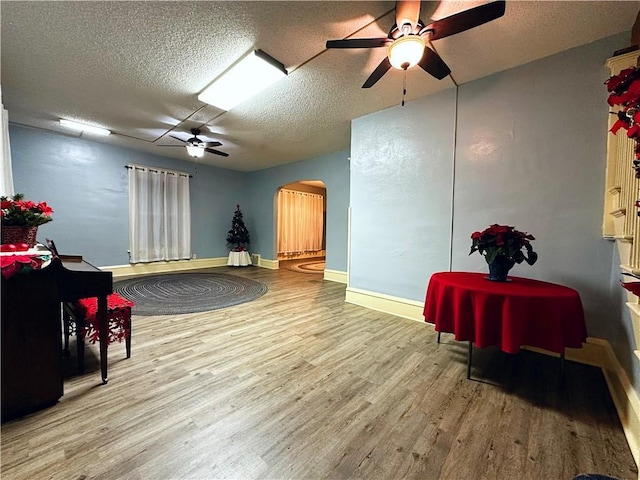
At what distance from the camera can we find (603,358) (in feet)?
6.63

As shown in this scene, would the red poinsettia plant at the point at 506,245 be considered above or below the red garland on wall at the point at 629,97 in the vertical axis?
below

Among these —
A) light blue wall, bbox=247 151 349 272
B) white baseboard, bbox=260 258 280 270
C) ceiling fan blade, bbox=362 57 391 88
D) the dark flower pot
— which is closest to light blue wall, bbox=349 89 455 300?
the dark flower pot

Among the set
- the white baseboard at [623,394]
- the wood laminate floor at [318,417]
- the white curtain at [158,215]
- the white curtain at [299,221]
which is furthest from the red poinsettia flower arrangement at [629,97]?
the white curtain at [299,221]

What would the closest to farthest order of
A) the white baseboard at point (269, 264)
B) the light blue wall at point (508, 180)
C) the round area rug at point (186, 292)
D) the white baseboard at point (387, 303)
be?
the light blue wall at point (508, 180), the white baseboard at point (387, 303), the round area rug at point (186, 292), the white baseboard at point (269, 264)

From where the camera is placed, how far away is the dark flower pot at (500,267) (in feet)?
6.54

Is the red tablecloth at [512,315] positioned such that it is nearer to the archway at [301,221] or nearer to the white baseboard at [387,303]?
the white baseboard at [387,303]

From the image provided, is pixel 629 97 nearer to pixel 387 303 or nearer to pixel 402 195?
pixel 402 195

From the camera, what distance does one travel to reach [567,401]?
64.6 inches

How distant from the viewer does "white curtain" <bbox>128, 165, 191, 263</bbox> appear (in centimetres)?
542

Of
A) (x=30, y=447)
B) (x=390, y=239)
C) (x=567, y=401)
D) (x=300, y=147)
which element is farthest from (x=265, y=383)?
(x=300, y=147)

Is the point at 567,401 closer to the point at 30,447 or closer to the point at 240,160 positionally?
the point at 30,447

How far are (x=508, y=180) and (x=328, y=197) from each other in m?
3.41

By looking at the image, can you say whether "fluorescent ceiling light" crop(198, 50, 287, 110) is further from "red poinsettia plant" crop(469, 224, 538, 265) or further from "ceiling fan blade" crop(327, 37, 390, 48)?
"red poinsettia plant" crop(469, 224, 538, 265)

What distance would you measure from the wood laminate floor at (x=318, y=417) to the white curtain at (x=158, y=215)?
3804 millimetres
